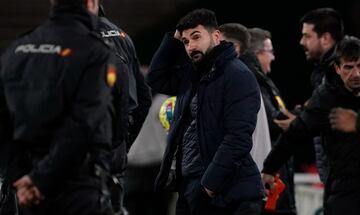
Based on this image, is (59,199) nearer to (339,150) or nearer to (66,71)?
(66,71)

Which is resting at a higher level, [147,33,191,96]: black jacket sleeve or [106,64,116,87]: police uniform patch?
[106,64,116,87]: police uniform patch

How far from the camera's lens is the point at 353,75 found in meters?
6.66

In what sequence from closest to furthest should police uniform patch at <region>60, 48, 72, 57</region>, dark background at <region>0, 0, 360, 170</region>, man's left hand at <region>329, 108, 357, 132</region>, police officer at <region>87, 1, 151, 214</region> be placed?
1. police uniform patch at <region>60, 48, 72, 57</region>
2. police officer at <region>87, 1, 151, 214</region>
3. man's left hand at <region>329, 108, 357, 132</region>
4. dark background at <region>0, 0, 360, 170</region>

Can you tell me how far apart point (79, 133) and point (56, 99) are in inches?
8.0

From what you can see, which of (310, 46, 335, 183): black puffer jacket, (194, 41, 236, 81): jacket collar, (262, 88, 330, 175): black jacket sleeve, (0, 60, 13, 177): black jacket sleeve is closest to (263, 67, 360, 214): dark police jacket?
(262, 88, 330, 175): black jacket sleeve

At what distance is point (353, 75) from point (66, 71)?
216 cm

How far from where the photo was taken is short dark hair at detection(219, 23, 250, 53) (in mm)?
8048

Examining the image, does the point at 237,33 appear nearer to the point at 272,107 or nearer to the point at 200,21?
the point at 272,107

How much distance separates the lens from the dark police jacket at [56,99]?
5066mm

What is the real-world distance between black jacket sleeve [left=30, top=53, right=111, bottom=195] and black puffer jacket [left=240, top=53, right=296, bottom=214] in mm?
3244

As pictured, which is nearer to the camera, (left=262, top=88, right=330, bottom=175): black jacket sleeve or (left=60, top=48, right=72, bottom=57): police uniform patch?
(left=60, top=48, right=72, bottom=57): police uniform patch

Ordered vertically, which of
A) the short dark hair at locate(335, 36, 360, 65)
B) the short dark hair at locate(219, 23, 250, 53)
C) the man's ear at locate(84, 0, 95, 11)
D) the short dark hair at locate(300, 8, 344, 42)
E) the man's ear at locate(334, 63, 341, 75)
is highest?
the man's ear at locate(84, 0, 95, 11)

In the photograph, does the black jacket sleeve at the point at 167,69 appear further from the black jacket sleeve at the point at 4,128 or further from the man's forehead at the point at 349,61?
the black jacket sleeve at the point at 4,128

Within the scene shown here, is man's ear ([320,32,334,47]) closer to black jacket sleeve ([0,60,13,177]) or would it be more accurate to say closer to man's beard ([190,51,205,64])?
man's beard ([190,51,205,64])
